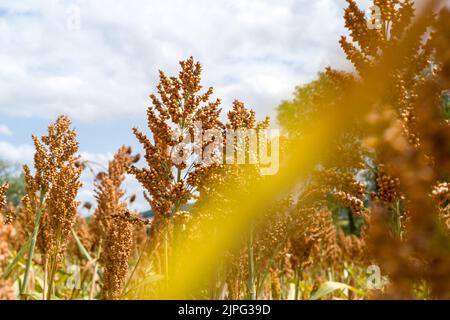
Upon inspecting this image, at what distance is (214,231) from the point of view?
10.8ft

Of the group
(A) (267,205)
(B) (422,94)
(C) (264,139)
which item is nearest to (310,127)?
(C) (264,139)

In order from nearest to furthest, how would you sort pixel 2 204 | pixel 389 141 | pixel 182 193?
pixel 389 141, pixel 2 204, pixel 182 193

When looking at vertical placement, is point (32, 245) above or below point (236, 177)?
below

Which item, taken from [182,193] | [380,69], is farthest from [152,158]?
[380,69]

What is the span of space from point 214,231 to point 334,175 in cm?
94

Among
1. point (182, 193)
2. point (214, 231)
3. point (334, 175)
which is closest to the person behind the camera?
point (334, 175)

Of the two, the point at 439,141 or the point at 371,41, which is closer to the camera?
the point at 439,141

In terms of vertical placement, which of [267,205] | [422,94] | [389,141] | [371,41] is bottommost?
[389,141]

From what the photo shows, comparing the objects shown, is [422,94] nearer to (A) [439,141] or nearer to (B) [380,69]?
(A) [439,141]

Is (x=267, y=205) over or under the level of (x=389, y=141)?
over

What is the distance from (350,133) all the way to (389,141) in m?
2.36

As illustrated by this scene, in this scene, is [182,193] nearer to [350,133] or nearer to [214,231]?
[214,231]

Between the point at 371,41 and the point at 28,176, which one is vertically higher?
the point at 371,41

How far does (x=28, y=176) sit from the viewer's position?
3225 mm
